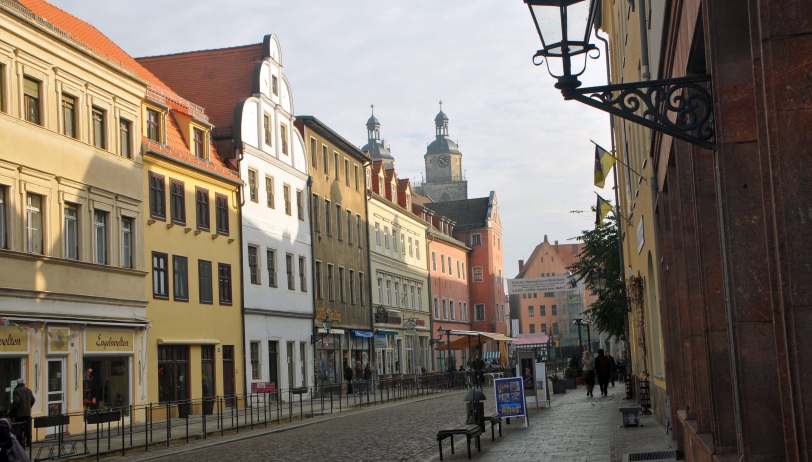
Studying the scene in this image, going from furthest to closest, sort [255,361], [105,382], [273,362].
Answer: [273,362] → [255,361] → [105,382]

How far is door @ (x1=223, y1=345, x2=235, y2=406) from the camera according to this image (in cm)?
3862

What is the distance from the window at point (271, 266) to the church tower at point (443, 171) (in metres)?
130

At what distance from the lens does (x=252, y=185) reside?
42.7 m

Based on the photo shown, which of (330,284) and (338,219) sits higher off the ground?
(338,219)

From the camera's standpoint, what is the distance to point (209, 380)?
122 feet

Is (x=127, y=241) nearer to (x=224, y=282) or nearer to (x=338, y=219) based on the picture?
(x=224, y=282)

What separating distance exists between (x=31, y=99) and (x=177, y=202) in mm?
8980

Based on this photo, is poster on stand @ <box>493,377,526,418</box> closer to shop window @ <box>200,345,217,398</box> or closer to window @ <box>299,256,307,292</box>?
shop window @ <box>200,345,217,398</box>

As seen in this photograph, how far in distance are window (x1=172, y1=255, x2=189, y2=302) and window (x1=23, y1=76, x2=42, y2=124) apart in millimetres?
8889

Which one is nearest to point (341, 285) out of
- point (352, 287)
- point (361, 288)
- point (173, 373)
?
point (352, 287)

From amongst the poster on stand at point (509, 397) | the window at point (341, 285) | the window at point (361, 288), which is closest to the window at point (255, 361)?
the window at point (341, 285)

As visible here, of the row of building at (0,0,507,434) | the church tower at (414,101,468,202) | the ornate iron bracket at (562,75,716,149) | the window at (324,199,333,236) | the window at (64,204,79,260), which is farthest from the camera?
the church tower at (414,101,468,202)

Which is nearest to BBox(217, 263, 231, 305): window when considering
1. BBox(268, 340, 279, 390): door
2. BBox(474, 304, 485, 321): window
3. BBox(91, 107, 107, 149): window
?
BBox(268, 340, 279, 390): door

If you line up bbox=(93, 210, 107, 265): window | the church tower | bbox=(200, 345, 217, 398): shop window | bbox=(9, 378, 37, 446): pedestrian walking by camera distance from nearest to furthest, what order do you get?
bbox=(9, 378, 37, 446): pedestrian walking → bbox=(93, 210, 107, 265): window → bbox=(200, 345, 217, 398): shop window → the church tower
